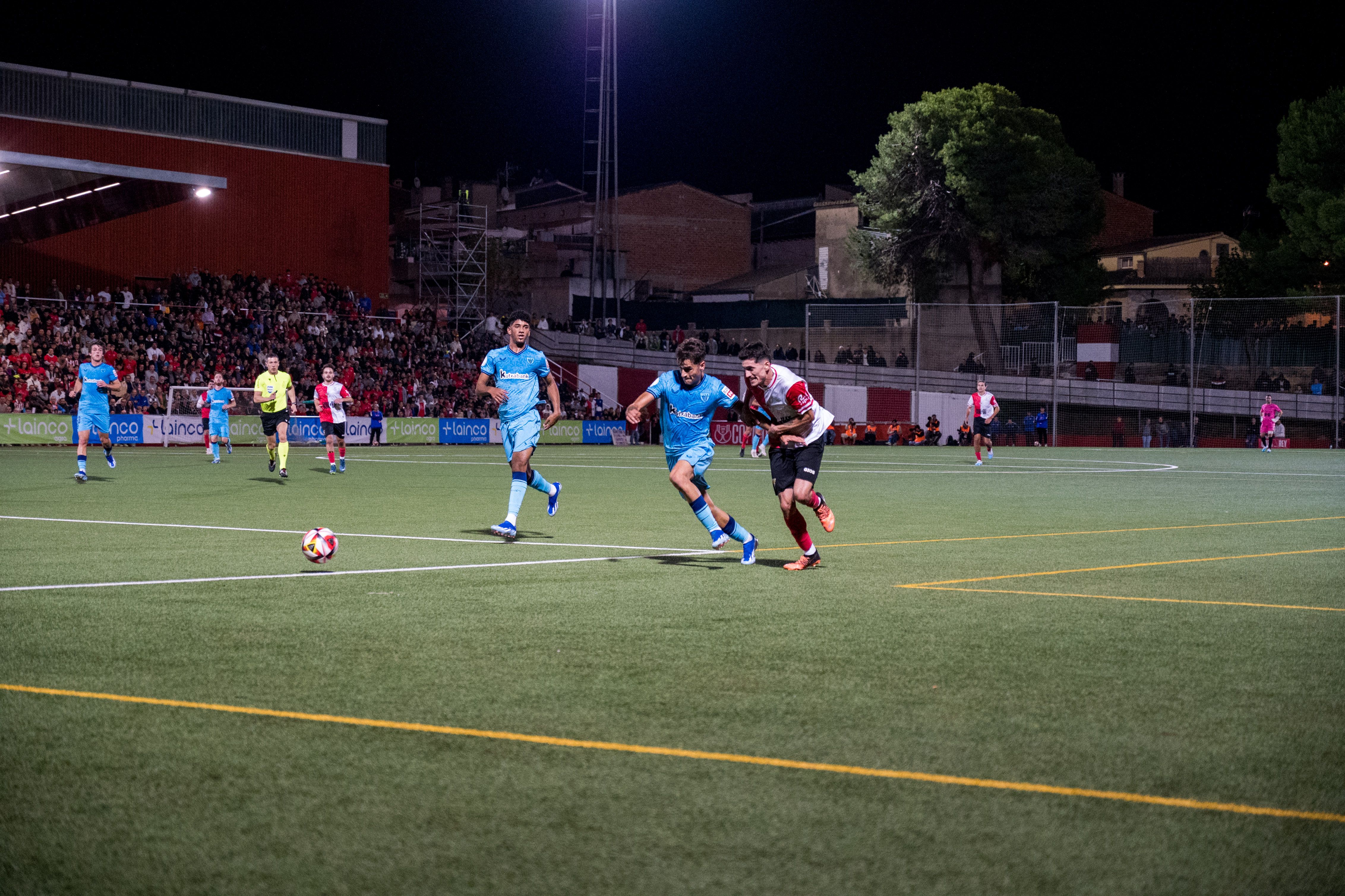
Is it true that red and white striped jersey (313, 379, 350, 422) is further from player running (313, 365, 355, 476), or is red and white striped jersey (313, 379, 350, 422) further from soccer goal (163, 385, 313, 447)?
→ soccer goal (163, 385, 313, 447)

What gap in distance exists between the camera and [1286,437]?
149 feet

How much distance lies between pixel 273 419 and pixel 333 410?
8.43ft

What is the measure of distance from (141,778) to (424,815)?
106 cm

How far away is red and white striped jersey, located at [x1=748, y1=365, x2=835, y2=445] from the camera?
415 inches

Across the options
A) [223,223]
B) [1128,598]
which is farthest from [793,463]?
[223,223]

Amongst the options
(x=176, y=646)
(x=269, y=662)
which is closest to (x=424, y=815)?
(x=269, y=662)

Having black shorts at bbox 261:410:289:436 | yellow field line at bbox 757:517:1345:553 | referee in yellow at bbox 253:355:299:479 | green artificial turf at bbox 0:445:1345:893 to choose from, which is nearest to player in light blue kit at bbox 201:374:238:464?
referee in yellow at bbox 253:355:299:479

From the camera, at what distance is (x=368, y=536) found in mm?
13102

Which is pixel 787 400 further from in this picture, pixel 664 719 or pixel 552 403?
pixel 664 719

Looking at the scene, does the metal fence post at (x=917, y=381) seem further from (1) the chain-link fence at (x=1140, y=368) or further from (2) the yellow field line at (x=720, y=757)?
(2) the yellow field line at (x=720, y=757)

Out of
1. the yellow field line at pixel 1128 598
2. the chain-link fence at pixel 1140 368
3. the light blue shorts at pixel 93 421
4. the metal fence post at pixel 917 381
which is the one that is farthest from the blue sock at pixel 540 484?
the metal fence post at pixel 917 381

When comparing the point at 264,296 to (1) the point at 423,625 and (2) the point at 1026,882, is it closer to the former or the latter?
(1) the point at 423,625

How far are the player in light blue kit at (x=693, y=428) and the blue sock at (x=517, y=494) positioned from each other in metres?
1.98

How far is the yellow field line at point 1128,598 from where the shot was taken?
8570mm
